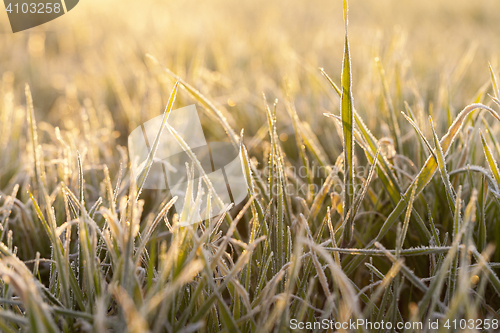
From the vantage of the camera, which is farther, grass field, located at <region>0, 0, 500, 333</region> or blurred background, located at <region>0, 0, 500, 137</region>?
blurred background, located at <region>0, 0, 500, 137</region>

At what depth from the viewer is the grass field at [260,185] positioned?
37cm

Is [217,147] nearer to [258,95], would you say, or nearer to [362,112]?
[258,95]

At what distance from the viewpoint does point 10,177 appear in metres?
0.84

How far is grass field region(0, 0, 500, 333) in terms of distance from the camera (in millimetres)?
373

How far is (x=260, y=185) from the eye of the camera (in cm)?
58

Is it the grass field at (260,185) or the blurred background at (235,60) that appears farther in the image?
the blurred background at (235,60)

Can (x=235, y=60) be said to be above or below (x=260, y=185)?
above

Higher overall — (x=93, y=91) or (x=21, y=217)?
(x=93, y=91)

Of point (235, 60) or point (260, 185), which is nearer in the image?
point (260, 185)

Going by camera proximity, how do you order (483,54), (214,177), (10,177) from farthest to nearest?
(483,54) < (10,177) < (214,177)

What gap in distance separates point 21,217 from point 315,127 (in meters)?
0.72

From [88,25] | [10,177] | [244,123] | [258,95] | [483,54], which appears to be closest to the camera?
[10,177]

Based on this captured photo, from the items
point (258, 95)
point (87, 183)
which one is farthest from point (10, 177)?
point (258, 95)

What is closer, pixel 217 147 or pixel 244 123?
pixel 217 147
